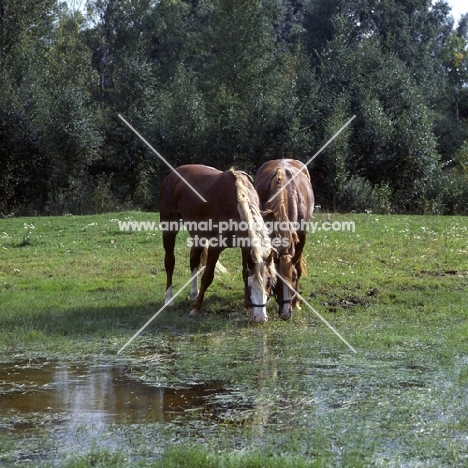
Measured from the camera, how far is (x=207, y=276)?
36.6ft

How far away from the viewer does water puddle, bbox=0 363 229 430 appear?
6.41 m

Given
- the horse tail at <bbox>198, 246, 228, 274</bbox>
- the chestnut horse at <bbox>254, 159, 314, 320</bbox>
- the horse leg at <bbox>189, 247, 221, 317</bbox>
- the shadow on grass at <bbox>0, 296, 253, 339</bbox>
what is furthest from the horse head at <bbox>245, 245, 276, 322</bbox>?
the horse tail at <bbox>198, 246, 228, 274</bbox>

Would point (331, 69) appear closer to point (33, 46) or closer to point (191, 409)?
point (33, 46)

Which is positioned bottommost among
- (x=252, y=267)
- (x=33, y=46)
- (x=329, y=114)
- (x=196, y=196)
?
(x=252, y=267)

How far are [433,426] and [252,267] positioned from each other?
13.5ft

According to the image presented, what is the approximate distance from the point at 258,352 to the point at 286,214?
8.57 ft

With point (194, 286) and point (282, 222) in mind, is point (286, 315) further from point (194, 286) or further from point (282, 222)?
point (194, 286)

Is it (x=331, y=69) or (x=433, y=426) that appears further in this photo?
(x=331, y=69)

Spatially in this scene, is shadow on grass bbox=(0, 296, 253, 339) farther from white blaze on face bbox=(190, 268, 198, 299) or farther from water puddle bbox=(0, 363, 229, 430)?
water puddle bbox=(0, 363, 229, 430)

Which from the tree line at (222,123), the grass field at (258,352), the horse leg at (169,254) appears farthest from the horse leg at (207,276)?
the tree line at (222,123)

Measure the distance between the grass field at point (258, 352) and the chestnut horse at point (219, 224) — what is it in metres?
0.55

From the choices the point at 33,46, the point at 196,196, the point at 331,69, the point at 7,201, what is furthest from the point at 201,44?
the point at 196,196

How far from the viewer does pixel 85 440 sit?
5727 millimetres

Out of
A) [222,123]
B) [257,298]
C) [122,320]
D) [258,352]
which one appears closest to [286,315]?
[257,298]
